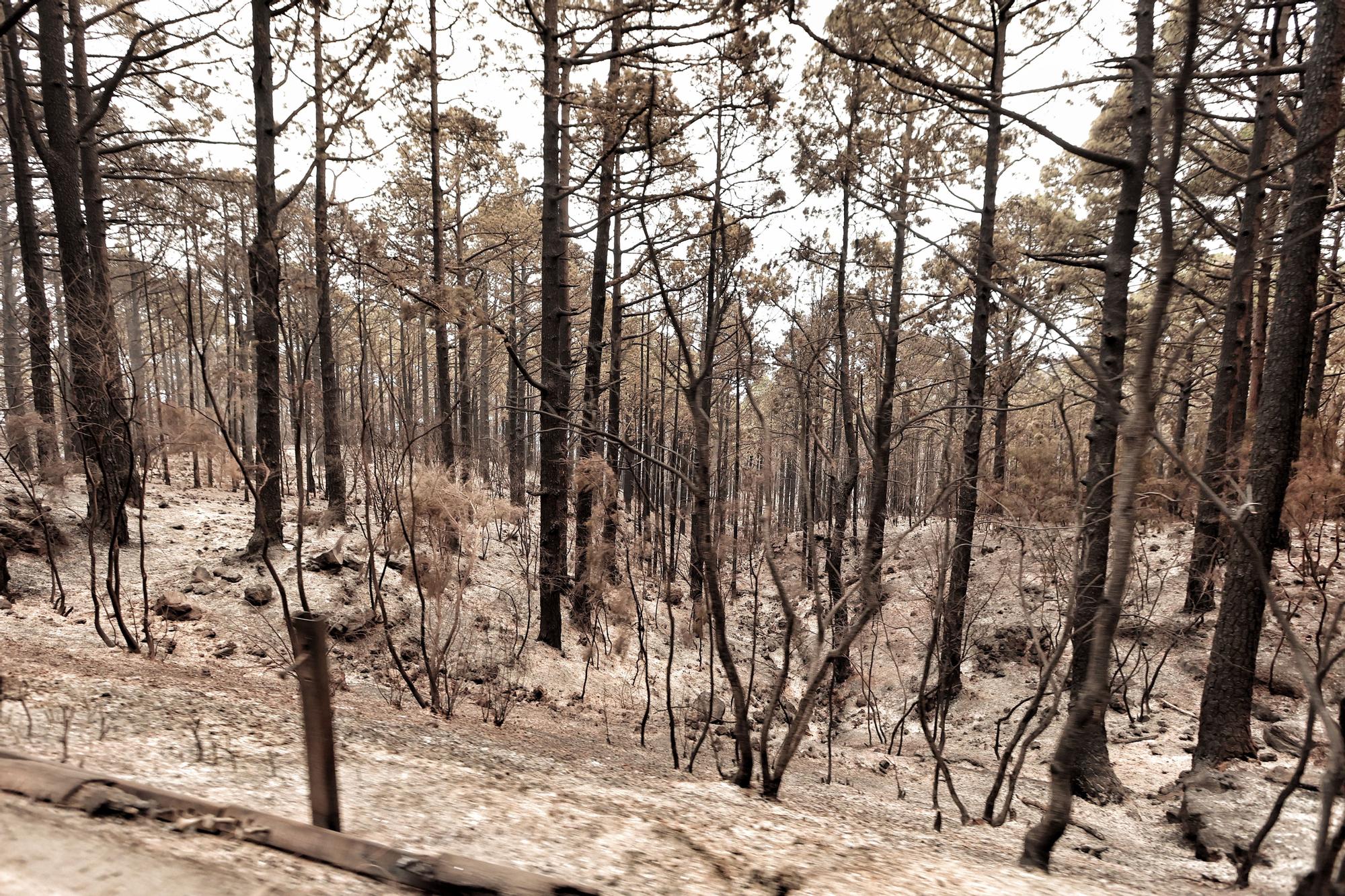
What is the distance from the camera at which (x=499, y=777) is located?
337 cm

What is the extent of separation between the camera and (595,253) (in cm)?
989

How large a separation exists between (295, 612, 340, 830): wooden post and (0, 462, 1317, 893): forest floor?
204mm

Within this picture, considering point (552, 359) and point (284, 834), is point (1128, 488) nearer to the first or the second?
point (284, 834)

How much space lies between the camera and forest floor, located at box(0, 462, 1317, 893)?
2271 mm

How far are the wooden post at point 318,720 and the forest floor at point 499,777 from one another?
8.0 inches

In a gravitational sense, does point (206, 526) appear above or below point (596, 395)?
below

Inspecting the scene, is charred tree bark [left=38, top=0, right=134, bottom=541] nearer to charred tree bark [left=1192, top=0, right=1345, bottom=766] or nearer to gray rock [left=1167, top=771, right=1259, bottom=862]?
gray rock [left=1167, top=771, right=1259, bottom=862]

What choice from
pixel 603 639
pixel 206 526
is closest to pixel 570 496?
pixel 603 639

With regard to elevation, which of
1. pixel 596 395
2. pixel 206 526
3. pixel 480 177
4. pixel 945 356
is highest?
pixel 480 177

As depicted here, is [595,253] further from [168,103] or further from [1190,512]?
[1190,512]

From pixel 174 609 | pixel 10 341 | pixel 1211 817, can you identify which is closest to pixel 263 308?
pixel 174 609

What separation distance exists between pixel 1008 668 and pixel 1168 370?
10.1 meters

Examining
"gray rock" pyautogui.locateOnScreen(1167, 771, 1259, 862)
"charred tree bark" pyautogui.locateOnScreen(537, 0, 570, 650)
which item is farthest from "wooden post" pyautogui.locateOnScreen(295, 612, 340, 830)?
"gray rock" pyautogui.locateOnScreen(1167, 771, 1259, 862)

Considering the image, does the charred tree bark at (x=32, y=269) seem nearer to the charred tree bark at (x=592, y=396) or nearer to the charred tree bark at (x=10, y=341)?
the charred tree bark at (x=10, y=341)
